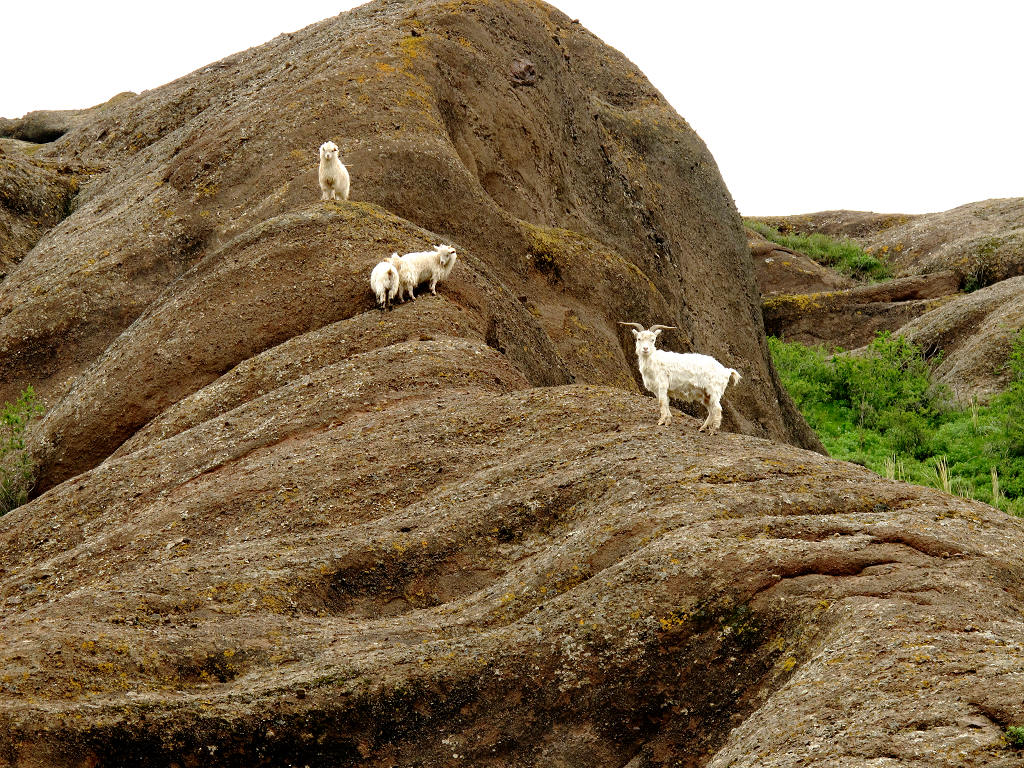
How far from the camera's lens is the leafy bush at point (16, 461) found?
20344 millimetres

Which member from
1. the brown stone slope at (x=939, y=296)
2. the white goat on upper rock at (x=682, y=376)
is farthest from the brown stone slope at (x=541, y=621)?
the brown stone slope at (x=939, y=296)

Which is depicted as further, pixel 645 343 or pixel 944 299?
pixel 944 299

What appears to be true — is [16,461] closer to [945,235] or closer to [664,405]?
[664,405]

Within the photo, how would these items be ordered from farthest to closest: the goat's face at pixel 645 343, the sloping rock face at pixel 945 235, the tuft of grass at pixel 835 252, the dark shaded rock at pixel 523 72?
the tuft of grass at pixel 835 252, the sloping rock face at pixel 945 235, the dark shaded rock at pixel 523 72, the goat's face at pixel 645 343

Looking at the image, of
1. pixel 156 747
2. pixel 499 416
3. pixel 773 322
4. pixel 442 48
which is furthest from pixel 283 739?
pixel 773 322

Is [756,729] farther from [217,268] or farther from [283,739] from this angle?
[217,268]

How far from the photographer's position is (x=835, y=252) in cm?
6544

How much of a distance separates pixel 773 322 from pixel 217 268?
3843cm

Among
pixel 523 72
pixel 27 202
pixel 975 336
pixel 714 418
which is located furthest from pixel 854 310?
pixel 714 418

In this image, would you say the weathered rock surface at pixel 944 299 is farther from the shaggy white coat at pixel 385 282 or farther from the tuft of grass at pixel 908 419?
the shaggy white coat at pixel 385 282

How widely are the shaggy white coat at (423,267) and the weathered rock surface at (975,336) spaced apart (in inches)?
1000

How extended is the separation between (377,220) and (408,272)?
110 inches

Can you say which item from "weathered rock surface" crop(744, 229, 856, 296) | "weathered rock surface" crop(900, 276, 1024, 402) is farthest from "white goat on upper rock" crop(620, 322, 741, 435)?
"weathered rock surface" crop(744, 229, 856, 296)

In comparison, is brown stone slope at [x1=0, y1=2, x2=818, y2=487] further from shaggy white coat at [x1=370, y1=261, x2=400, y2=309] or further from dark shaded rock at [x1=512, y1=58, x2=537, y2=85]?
shaggy white coat at [x1=370, y1=261, x2=400, y2=309]
